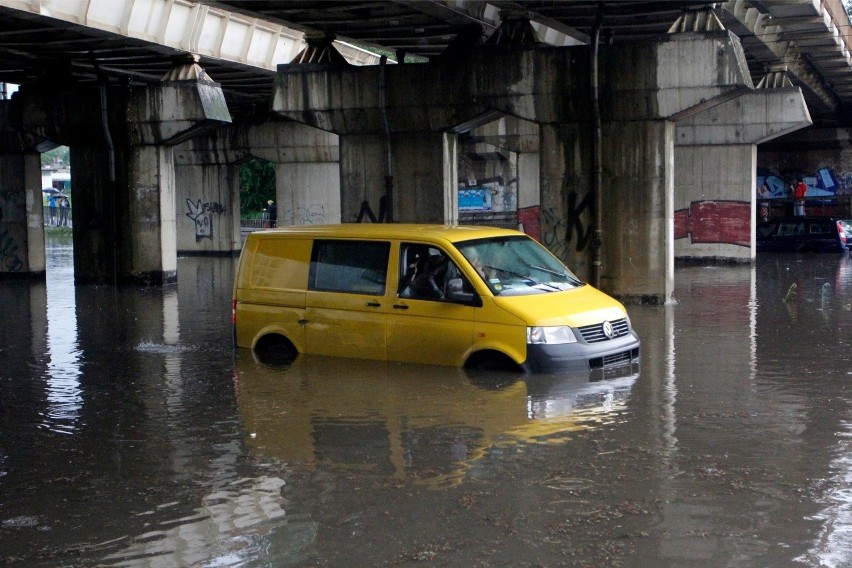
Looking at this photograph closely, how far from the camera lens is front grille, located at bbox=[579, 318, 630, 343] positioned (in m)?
11.5

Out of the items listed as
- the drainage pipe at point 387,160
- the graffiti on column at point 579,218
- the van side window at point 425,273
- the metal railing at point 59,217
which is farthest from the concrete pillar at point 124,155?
the metal railing at point 59,217

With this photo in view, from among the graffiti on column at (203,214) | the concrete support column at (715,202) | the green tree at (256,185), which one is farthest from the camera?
the green tree at (256,185)

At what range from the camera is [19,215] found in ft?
101

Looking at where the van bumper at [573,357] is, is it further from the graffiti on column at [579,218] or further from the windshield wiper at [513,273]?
the graffiti on column at [579,218]

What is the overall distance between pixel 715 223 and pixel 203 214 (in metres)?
19.7

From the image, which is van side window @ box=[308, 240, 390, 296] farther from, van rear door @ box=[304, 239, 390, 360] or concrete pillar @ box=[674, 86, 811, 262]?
concrete pillar @ box=[674, 86, 811, 262]

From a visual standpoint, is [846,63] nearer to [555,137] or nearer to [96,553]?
[555,137]

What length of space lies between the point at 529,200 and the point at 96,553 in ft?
112

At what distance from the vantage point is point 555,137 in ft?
70.1

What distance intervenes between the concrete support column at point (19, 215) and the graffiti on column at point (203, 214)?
1267 centimetres

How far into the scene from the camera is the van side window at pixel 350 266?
1225 cm

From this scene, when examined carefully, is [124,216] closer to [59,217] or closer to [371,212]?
[371,212]

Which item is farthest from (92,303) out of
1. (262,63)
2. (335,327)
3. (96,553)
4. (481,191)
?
(481,191)

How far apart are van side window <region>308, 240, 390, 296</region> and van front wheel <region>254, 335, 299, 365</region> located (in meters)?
0.82
